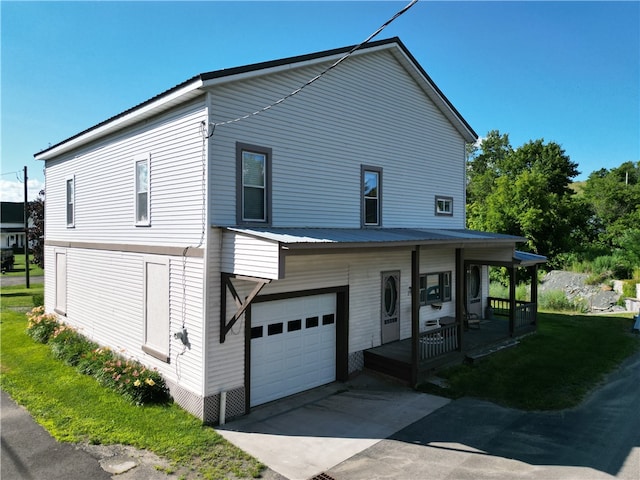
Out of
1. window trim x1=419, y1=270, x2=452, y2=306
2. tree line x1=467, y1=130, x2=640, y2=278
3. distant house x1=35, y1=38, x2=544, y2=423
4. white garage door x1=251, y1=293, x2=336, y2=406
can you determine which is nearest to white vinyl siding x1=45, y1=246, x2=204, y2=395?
distant house x1=35, y1=38, x2=544, y2=423

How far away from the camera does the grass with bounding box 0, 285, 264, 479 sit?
22.7 feet

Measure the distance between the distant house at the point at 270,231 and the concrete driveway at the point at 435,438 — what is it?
1011 mm

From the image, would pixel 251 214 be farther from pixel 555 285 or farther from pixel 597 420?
pixel 555 285

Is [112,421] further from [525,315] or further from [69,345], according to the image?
[525,315]

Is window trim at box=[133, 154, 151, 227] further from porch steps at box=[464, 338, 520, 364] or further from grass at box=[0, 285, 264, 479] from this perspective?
porch steps at box=[464, 338, 520, 364]

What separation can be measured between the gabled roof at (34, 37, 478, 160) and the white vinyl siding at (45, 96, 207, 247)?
29 centimetres

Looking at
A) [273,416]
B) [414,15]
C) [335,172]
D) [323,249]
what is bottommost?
[273,416]

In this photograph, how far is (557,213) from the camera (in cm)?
3325

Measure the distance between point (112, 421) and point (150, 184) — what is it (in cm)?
526

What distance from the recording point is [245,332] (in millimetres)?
8867

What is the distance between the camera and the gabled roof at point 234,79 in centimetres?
841

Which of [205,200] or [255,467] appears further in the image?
[205,200]

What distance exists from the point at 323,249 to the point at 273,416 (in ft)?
12.2

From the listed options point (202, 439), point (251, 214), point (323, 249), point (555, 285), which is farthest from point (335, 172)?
point (555, 285)
